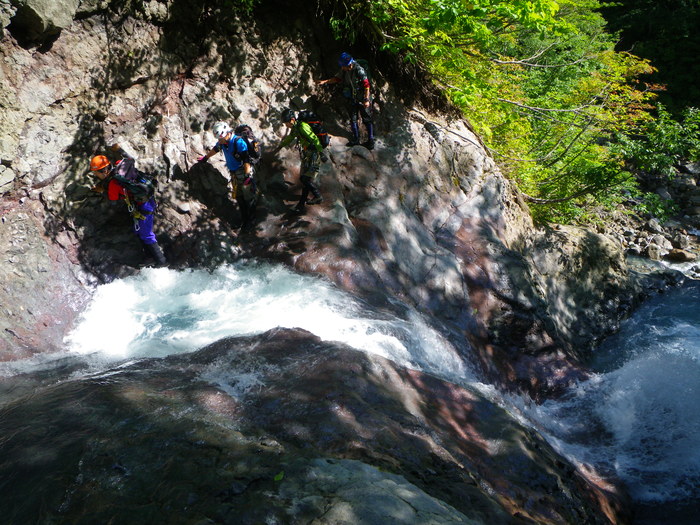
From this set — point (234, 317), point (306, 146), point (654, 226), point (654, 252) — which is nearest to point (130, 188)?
point (234, 317)

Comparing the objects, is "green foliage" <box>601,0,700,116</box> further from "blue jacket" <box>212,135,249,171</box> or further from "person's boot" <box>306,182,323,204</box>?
"blue jacket" <box>212,135,249,171</box>

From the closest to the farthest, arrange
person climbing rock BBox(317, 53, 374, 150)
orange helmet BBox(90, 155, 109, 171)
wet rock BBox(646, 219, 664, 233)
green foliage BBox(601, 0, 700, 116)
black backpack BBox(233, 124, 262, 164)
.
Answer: orange helmet BBox(90, 155, 109, 171) → black backpack BBox(233, 124, 262, 164) → person climbing rock BBox(317, 53, 374, 150) → wet rock BBox(646, 219, 664, 233) → green foliage BBox(601, 0, 700, 116)

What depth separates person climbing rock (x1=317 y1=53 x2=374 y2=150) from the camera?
26.9 feet

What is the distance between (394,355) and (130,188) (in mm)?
4437

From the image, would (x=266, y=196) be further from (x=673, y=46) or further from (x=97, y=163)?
(x=673, y=46)

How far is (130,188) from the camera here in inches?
268

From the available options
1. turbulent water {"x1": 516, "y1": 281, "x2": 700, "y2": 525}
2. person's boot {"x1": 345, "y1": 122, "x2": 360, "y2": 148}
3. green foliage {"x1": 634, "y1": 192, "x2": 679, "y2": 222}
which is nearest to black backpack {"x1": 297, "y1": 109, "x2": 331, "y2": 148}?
person's boot {"x1": 345, "y1": 122, "x2": 360, "y2": 148}

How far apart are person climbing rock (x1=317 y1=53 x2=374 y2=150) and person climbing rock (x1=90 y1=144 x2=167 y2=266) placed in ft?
12.2

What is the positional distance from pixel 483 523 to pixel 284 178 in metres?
6.51

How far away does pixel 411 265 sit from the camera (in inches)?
320

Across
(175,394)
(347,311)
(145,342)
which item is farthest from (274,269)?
(175,394)

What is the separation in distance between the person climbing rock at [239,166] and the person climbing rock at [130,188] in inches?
46.9

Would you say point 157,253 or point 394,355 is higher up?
point 157,253

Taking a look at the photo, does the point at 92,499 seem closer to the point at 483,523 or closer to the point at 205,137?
the point at 483,523
